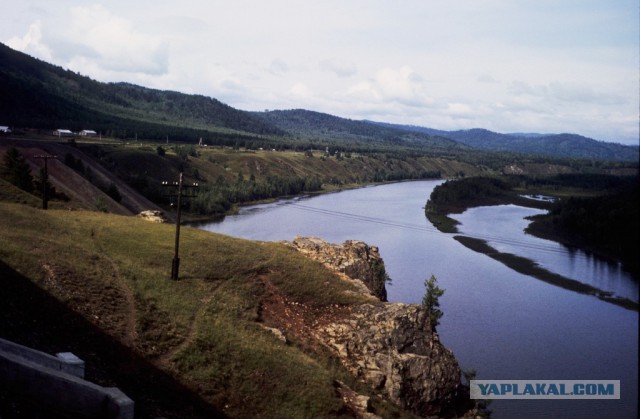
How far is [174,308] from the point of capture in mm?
36219

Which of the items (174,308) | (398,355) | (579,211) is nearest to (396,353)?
(398,355)

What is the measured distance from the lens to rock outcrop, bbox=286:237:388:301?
53.2 meters

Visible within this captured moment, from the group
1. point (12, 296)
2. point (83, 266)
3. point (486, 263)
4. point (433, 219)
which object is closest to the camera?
point (12, 296)

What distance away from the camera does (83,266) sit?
123 feet

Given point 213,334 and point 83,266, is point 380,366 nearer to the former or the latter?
point 213,334

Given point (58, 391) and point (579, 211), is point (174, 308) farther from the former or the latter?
point (579, 211)

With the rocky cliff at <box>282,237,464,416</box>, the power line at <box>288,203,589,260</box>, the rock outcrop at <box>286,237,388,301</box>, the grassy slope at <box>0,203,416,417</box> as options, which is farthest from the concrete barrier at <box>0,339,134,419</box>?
the power line at <box>288,203,589,260</box>

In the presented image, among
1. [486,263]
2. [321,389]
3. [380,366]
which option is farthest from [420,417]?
[486,263]

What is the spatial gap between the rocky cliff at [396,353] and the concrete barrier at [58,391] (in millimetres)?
21425

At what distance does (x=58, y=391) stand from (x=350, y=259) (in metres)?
37.5

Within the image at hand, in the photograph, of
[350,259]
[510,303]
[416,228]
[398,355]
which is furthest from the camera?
[416,228]

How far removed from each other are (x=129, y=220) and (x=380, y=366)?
30.7 m

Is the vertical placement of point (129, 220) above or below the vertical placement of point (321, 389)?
above

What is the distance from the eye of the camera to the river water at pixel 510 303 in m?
52.2
